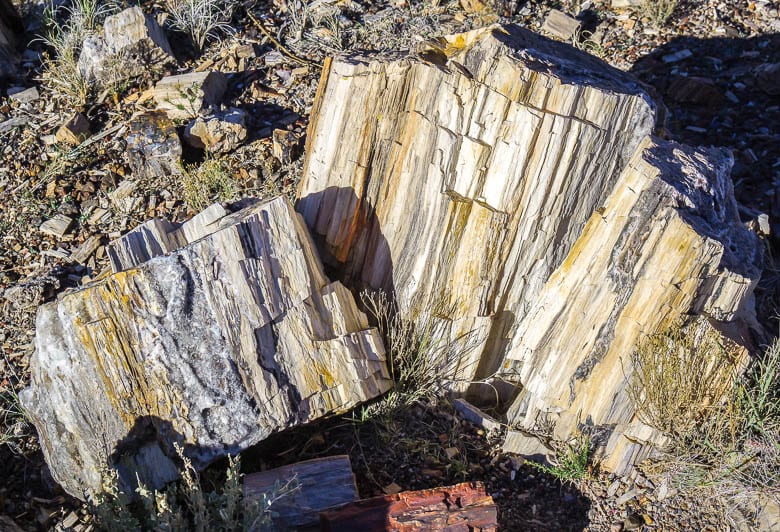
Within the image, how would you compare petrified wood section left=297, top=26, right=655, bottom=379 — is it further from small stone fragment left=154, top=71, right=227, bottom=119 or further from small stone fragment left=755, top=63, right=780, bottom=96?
small stone fragment left=755, top=63, right=780, bottom=96

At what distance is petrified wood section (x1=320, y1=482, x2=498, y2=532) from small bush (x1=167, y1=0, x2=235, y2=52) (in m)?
4.40

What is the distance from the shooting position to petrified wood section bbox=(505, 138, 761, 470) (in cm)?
334

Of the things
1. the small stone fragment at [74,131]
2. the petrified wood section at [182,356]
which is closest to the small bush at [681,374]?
the petrified wood section at [182,356]

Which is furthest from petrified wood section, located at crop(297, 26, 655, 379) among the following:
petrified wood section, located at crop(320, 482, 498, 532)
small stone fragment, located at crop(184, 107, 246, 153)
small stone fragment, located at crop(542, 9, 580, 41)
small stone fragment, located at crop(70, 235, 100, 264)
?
small stone fragment, located at crop(542, 9, 580, 41)

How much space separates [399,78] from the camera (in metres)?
3.76

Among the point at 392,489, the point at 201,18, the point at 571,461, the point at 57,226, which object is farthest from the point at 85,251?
the point at 571,461

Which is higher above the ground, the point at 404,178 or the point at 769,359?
the point at 404,178

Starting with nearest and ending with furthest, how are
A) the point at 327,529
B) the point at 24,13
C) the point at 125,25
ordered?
the point at 327,529 < the point at 125,25 < the point at 24,13

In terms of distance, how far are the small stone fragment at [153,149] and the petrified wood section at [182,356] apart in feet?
5.93

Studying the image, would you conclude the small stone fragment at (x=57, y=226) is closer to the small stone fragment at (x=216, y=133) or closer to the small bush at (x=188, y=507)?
the small stone fragment at (x=216, y=133)

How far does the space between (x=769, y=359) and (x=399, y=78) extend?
8.02 feet

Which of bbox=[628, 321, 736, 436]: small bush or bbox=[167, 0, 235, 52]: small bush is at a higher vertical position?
bbox=[167, 0, 235, 52]: small bush

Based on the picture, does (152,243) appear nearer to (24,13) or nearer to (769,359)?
(769,359)

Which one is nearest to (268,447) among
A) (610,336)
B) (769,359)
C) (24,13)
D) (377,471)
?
(377,471)
